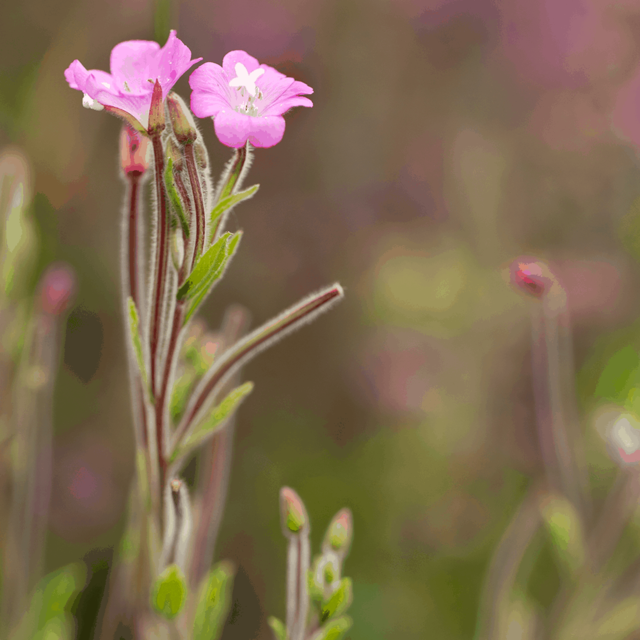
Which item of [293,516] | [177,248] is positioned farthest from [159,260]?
[293,516]

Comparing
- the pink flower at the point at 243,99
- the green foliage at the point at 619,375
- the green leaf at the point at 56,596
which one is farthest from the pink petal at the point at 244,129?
the green foliage at the point at 619,375

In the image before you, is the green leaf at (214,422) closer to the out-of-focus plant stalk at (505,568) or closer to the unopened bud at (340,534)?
the unopened bud at (340,534)

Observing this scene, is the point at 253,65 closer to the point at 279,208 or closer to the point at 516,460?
the point at 279,208

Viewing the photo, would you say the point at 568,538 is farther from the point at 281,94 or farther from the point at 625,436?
the point at 281,94

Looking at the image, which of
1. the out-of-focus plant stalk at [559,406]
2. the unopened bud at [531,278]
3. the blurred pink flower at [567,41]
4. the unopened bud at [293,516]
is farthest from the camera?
the blurred pink flower at [567,41]

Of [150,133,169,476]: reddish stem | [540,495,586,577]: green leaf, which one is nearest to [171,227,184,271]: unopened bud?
[150,133,169,476]: reddish stem

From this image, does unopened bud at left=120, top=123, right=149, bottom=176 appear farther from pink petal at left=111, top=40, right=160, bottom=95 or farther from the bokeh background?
the bokeh background

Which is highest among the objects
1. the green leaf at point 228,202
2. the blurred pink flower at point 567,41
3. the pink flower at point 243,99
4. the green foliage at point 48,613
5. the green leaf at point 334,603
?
the blurred pink flower at point 567,41
